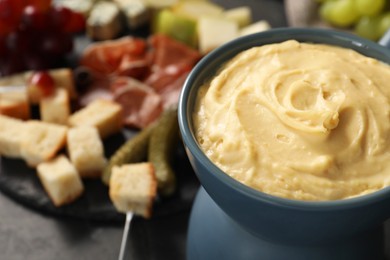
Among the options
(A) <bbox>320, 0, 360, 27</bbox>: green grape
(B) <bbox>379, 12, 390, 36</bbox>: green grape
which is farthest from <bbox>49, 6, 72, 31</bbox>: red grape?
(B) <bbox>379, 12, 390, 36</bbox>: green grape

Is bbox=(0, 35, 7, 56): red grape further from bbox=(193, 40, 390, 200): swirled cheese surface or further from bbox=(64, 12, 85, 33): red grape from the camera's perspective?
bbox=(193, 40, 390, 200): swirled cheese surface

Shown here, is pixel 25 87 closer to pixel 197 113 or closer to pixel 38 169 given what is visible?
pixel 38 169

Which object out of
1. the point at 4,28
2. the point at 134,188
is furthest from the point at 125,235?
the point at 4,28

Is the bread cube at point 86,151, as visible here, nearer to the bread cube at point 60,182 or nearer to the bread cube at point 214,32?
the bread cube at point 60,182

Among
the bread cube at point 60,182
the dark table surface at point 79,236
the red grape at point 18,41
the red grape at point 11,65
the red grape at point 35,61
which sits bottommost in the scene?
the dark table surface at point 79,236

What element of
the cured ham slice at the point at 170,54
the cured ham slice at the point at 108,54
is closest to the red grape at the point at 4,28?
the cured ham slice at the point at 108,54

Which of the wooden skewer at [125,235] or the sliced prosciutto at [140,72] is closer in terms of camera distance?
the wooden skewer at [125,235]

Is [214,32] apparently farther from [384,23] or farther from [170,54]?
[384,23]
